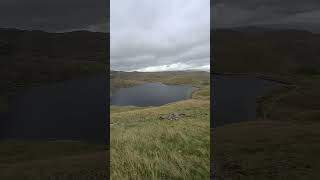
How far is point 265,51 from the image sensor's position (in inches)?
365

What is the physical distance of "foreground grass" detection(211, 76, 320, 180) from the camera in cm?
893

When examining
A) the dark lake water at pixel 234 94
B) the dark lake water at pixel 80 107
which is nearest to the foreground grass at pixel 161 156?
the dark lake water at pixel 234 94

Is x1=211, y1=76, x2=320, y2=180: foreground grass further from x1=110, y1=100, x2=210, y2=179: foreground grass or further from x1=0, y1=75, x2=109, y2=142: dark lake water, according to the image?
x1=0, y1=75, x2=109, y2=142: dark lake water

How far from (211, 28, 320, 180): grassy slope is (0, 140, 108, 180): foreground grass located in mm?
2494

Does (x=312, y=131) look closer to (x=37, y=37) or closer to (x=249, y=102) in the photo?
(x=249, y=102)

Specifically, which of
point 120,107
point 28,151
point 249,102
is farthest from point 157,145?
point 120,107

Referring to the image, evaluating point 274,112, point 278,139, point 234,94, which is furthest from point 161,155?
point 278,139

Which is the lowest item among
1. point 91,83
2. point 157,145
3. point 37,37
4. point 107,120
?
point 157,145

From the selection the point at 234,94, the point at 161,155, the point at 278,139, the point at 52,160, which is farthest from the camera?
the point at 161,155

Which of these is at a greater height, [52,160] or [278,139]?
[278,139]

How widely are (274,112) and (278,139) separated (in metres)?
0.62

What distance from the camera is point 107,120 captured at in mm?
8906

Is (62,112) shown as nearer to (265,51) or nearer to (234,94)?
(234,94)

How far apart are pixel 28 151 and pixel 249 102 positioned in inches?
181
